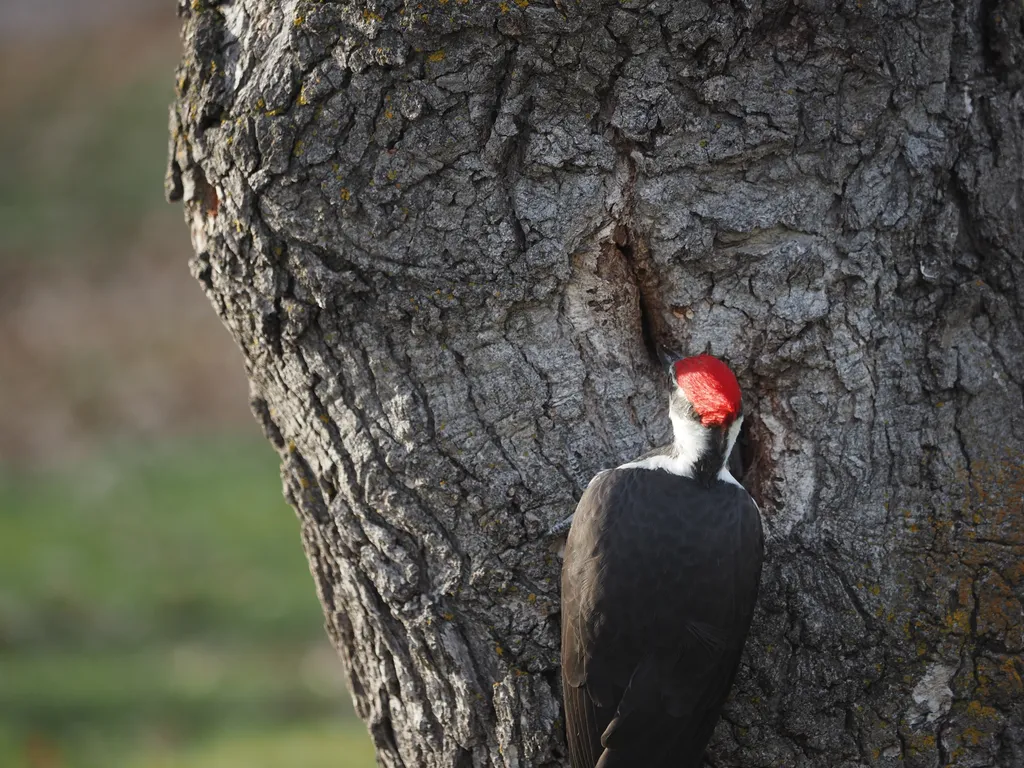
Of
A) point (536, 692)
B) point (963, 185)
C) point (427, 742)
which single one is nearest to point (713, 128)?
point (963, 185)

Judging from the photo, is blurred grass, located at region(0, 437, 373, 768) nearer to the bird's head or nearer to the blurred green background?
the blurred green background

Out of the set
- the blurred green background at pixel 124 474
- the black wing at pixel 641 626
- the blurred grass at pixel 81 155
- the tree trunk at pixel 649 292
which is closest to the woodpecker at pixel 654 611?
the black wing at pixel 641 626

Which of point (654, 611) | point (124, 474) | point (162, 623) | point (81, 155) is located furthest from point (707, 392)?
point (81, 155)

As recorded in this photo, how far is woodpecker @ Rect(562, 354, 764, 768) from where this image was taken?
2562 millimetres

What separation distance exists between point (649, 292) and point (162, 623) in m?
4.86

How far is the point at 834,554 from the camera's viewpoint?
2.63 m

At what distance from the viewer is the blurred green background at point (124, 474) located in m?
5.56

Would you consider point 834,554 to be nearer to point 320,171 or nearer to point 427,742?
point 427,742

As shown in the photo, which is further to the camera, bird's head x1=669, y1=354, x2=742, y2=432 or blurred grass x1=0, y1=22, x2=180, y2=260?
blurred grass x1=0, y1=22, x2=180, y2=260

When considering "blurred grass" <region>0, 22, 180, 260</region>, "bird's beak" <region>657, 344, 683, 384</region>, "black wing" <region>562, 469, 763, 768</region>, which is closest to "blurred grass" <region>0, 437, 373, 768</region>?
"black wing" <region>562, 469, 763, 768</region>

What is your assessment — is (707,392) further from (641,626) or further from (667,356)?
(641,626)

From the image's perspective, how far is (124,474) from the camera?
334 inches

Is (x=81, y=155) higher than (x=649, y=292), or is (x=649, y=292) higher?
(x=81, y=155)

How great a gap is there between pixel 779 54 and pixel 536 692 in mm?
1736
